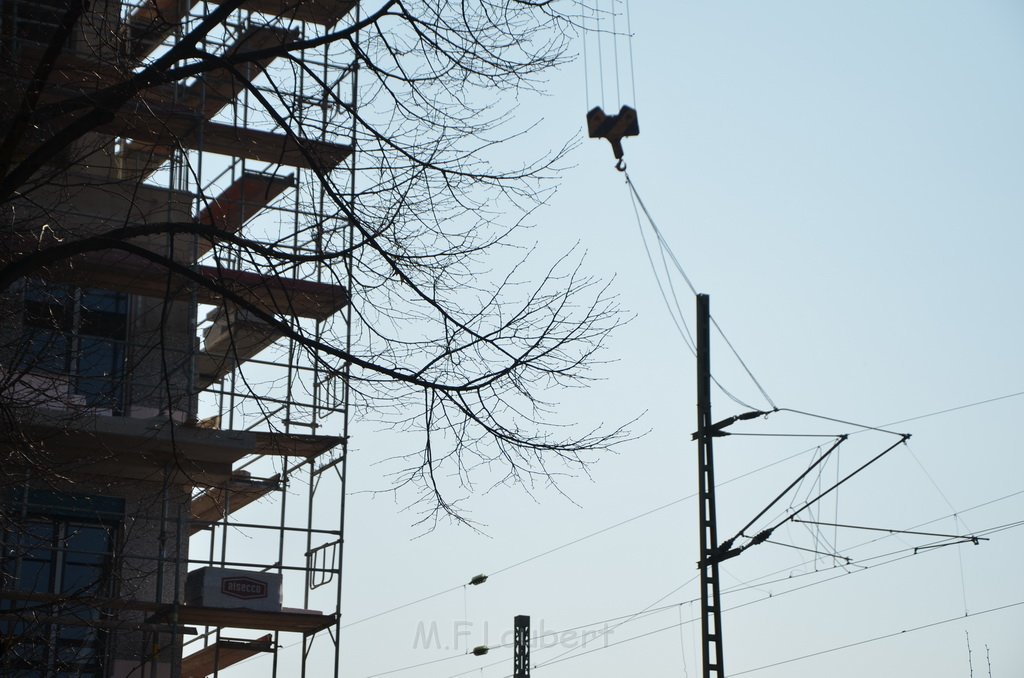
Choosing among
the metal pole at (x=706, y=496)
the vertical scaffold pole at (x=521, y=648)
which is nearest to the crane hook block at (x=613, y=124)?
the metal pole at (x=706, y=496)

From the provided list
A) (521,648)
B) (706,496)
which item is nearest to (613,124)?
(706,496)

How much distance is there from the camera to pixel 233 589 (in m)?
17.4

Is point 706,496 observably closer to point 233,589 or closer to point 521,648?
point 233,589

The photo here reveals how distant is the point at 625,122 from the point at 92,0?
9.22 m

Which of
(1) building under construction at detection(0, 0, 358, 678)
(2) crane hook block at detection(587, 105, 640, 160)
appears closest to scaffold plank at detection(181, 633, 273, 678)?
(1) building under construction at detection(0, 0, 358, 678)

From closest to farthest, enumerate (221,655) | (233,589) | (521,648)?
(233,589), (221,655), (521,648)

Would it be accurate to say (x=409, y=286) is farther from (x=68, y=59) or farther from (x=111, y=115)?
(x=68, y=59)

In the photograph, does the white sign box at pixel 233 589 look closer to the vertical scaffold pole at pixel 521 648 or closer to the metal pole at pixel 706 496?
the metal pole at pixel 706 496

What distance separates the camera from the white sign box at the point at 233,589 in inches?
675

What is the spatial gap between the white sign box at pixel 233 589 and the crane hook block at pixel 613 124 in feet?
22.8

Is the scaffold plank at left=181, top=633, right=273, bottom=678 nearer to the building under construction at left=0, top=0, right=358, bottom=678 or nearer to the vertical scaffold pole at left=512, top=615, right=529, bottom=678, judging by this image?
the building under construction at left=0, top=0, right=358, bottom=678

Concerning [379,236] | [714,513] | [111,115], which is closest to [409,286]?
[379,236]

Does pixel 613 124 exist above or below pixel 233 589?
above

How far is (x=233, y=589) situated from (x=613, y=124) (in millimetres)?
7481
